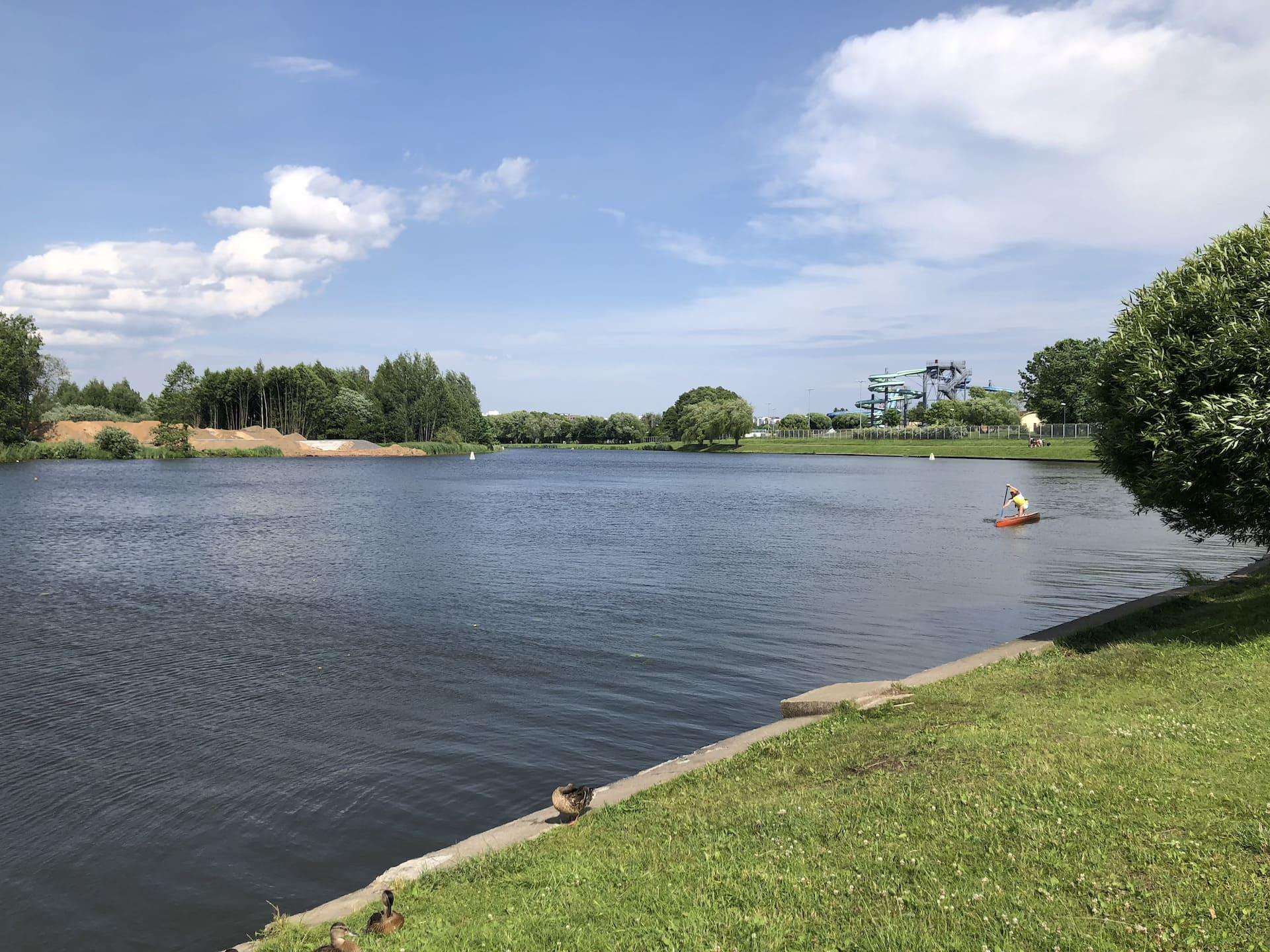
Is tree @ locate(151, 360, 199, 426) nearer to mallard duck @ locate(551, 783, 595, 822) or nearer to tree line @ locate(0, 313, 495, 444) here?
tree line @ locate(0, 313, 495, 444)

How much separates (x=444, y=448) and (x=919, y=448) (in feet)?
285

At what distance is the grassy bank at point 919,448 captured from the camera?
4641 inches

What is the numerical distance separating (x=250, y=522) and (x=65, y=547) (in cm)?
1072

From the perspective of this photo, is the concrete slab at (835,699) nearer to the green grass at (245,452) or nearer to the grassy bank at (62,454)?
the grassy bank at (62,454)

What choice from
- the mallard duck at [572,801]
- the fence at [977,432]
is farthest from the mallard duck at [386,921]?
the fence at [977,432]

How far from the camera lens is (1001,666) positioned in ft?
47.3

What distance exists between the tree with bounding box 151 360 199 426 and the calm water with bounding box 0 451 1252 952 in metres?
112

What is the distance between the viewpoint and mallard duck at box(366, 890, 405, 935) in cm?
677

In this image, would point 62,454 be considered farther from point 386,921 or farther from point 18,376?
point 386,921

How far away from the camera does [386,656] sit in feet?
62.4

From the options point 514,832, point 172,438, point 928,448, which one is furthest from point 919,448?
point 514,832

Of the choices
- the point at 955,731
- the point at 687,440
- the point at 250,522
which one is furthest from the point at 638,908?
the point at 687,440

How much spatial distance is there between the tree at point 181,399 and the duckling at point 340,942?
6329 inches

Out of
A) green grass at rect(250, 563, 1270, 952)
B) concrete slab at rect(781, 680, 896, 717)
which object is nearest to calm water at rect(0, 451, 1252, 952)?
concrete slab at rect(781, 680, 896, 717)
